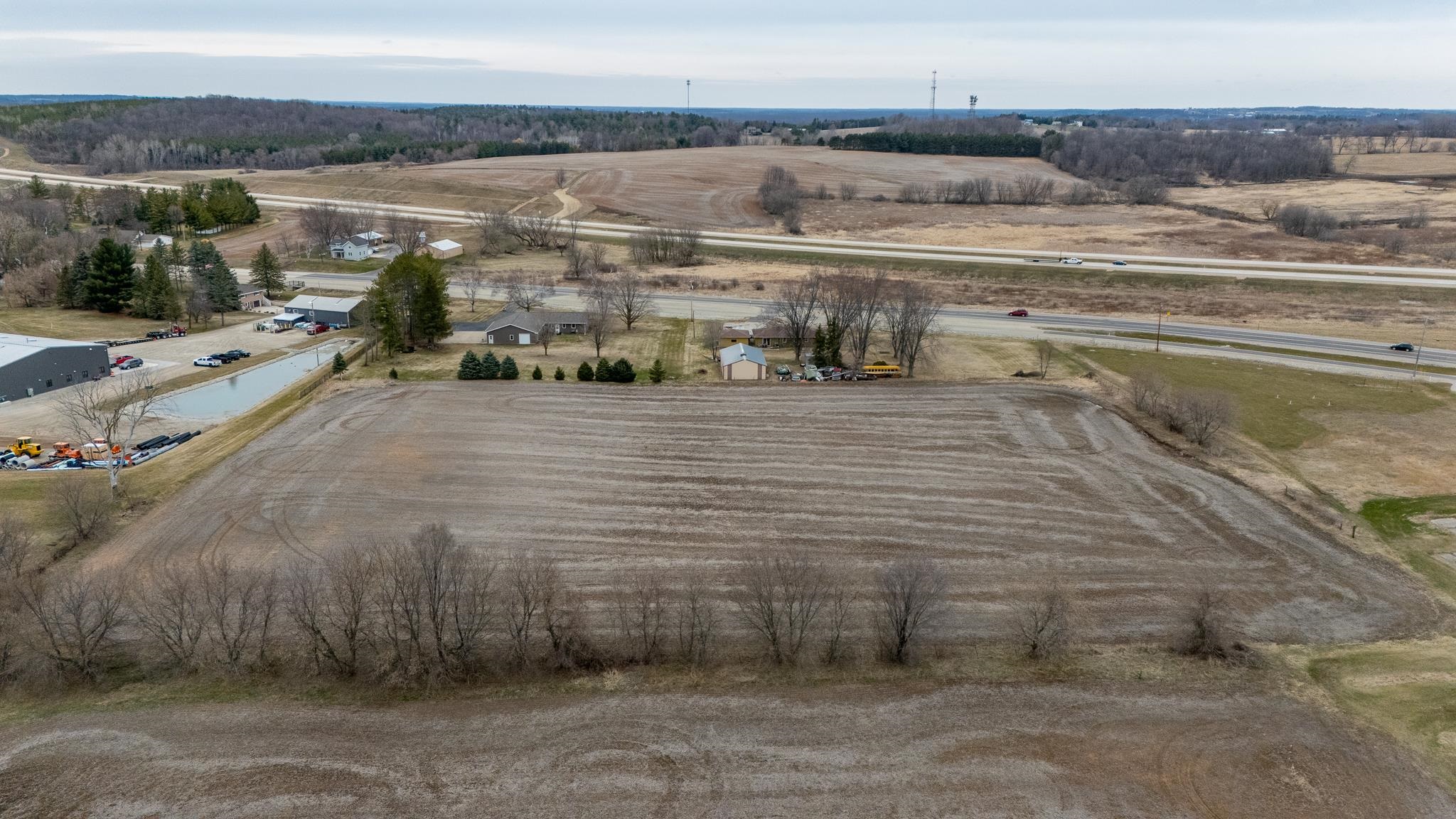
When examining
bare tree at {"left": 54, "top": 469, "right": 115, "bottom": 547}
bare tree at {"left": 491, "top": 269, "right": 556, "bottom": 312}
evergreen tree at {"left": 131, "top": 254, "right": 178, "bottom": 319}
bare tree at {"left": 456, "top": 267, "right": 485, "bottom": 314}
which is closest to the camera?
bare tree at {"left": 54, "top": 469, "right": 115, "bottom": 547}

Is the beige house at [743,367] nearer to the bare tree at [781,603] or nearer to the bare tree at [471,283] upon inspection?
the bare tree at [781,603]

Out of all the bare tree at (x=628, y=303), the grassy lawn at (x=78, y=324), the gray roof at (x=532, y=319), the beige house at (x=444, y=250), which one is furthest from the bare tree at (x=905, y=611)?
the beige house at (x=444, y=250)

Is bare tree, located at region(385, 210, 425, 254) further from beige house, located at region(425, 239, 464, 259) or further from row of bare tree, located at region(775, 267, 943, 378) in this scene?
row of bare tree, located at region(775, 267, 943, 378)

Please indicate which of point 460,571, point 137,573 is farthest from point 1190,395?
point 137,573

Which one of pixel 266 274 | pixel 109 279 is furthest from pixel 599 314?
pixel 109 279

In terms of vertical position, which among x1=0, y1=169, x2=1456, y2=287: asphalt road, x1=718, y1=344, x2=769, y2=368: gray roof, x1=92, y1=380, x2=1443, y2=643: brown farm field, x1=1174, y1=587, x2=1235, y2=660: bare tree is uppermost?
x1=0, y1=169, x2=1456, y2=287: asphalt road

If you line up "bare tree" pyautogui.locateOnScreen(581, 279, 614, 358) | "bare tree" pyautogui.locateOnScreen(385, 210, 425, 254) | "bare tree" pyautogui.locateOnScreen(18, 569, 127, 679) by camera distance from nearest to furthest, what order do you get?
1. "bare tree" pyautogui.locateOnScreen(18, 569, 127, 679)
2. "bare tree" pyautogui.locateOnScreen(581, 279, 614, 358)
3. "bare tree" pyautogui.locateOnScreen(385, 210, 425, 254)

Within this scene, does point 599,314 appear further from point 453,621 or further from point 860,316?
point 453,621

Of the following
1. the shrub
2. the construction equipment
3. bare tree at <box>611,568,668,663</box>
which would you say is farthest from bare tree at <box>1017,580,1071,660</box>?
the construction equipment
